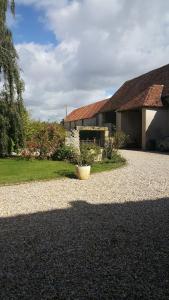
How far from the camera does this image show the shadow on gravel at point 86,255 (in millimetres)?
3891

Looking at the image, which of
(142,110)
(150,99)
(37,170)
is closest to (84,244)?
(37,170)

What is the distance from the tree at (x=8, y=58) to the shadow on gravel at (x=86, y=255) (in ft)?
35.7

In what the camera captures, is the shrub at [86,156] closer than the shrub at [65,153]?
Yes

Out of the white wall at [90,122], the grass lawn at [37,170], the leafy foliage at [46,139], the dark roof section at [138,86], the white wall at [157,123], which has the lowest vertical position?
the grass lawn at [37,170]

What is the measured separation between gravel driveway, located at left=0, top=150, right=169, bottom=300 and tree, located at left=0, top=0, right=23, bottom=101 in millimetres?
8264

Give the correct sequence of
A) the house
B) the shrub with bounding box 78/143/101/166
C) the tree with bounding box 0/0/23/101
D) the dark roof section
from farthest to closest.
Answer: the dark roof section < the house < the tree with bounding box 0/0/23/101 < the shrub with bounding box 78/143/101/166

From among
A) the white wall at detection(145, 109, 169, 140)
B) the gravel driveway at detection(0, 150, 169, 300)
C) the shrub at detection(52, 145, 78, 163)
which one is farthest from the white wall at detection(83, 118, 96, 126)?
the gravel driveway at detection(0, 150, 169, 300)

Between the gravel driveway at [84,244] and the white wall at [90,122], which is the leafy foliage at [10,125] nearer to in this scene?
the gravel driveway at [84,244]

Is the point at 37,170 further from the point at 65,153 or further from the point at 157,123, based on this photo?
the point at 157,123

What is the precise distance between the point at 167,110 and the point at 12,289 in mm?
25172

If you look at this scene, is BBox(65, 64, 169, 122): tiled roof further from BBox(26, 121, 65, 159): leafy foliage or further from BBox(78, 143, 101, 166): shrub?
BBox(78, 143, 101, 166): shrub

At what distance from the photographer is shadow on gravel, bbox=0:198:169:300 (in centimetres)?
389

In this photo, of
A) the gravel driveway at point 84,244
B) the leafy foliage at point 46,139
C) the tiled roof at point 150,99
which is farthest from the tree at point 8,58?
the tiled roof at point 150,99

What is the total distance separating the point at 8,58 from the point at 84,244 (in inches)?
517
